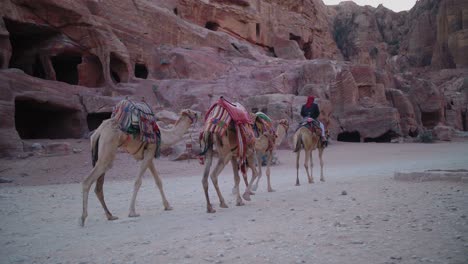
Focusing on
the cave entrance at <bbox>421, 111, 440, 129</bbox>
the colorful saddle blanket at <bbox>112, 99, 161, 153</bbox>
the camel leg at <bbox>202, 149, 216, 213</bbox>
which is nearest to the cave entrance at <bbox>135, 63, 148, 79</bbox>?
the colorful saddle blanket at <bbox>112, 99, 161, 153</bbox>

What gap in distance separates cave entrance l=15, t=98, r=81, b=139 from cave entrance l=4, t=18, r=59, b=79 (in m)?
3.26

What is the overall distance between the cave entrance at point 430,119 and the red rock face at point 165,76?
110 millimetres

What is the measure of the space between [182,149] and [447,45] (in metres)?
63.1

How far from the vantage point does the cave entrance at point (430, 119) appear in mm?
34969

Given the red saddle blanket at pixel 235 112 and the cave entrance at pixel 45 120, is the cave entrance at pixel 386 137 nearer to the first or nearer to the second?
the cave entrance at pixel 45 120

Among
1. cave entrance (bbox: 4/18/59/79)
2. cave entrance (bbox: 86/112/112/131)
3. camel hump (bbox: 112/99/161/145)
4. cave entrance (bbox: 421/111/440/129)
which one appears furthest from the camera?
cave entrance (bbox: 421/111/440/129)

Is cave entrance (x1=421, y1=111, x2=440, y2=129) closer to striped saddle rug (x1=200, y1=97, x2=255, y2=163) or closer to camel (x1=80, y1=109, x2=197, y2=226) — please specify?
striped saddle rug (x1=200, y1=97, x2=255, y2=163)

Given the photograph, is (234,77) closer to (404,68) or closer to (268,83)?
(268,83)

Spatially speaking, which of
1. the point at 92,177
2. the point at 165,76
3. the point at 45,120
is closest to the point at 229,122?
the point at 92,177

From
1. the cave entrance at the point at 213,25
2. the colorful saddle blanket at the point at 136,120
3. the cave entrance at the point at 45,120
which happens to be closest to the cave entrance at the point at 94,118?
the cave entrance at the point at 45,120

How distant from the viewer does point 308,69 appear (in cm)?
2891

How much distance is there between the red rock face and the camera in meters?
21.1

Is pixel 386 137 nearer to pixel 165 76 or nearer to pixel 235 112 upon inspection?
pixel 165 76

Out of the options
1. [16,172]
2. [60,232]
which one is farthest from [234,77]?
[60,232]
